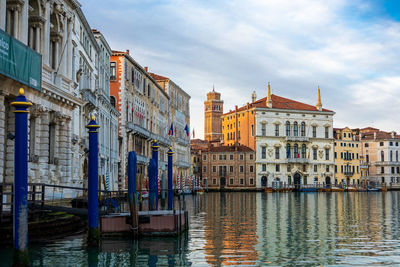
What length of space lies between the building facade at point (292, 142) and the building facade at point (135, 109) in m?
31.3

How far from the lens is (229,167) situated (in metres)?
93.1

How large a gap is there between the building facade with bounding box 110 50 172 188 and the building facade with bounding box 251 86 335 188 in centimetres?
3131

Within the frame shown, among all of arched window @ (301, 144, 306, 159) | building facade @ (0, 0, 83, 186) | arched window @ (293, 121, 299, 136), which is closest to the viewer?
building facade @ (0, 0, 83, 186)

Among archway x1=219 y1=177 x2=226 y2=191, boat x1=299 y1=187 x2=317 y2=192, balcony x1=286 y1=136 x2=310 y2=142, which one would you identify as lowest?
boat x1=299 y1=187 x2=317 y2=192

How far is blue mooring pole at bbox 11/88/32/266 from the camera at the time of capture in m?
11.1

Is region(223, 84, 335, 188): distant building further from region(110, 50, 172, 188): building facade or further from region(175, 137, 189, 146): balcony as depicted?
region(110, 50, 172, 188): building facade

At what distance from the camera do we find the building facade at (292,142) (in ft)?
306

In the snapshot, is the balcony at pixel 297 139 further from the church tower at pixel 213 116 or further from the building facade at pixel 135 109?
the church tower at pixel 213 116

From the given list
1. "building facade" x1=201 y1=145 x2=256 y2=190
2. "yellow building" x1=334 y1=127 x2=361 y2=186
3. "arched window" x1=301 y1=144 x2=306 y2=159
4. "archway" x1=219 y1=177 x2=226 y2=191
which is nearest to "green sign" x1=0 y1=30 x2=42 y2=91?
"building facade" x1=201 y1=145 x2=256 y2=190

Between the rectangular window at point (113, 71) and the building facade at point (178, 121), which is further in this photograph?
the building facade at point (178, 121)

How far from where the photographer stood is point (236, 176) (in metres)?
92.8

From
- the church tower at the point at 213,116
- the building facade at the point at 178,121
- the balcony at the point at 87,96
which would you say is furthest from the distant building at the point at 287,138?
the balcony at the point at 87,96

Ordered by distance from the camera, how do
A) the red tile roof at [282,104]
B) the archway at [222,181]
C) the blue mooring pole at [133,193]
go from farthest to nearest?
the red tile roof at [282,104] → the archway at [222,181] → the blue mooring pole at [133,193]

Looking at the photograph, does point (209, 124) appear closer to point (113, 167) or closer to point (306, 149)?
point (306, 149)
